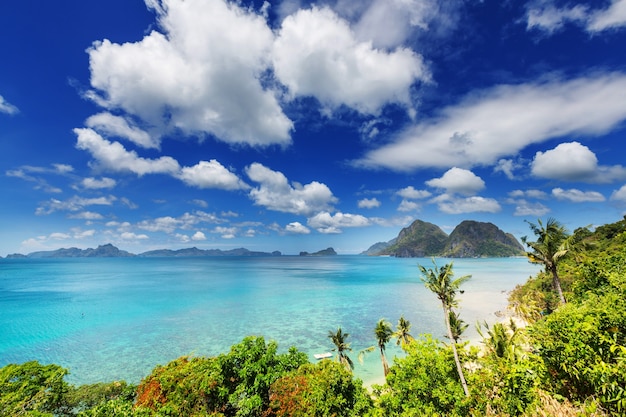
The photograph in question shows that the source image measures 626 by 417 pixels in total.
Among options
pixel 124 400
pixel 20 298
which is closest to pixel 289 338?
pixel 124 400

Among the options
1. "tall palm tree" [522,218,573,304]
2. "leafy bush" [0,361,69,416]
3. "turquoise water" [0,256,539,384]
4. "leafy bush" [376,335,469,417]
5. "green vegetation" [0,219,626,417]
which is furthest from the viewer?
"turquoise water" [0,256,539,384]

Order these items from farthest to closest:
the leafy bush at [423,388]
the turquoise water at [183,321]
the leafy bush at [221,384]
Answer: the turquoise water at [183,321] < the leafy bush at [221,384] < the leafy bush at [423,388]

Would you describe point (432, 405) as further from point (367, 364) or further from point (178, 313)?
point (178, 313)

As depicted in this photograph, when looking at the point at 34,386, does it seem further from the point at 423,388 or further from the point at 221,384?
the point at 423,388

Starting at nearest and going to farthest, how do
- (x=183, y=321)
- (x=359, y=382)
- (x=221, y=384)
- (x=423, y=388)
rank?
(x=423, y=388) < (x=221, y=384) < (x=359, y=382) < (x=183, y=321)

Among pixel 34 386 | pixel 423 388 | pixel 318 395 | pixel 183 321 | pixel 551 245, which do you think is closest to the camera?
pixel 318 395

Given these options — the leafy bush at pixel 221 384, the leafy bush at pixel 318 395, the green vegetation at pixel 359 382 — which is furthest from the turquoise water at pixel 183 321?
the leafy bush at pixel 221 384

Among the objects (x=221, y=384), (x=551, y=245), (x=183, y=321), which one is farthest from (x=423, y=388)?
(x=183, y=321)

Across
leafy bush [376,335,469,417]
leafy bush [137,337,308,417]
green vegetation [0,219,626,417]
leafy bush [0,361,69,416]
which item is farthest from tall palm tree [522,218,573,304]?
leafy bush [0,361,69,416]

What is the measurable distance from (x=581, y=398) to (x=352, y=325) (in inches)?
2069

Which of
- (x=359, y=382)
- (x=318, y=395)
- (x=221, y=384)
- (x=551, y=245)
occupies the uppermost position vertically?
(x=551, y=245)

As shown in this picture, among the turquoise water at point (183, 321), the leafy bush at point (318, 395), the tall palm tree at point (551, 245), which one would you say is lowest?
the turquoise water at point (183, 321)

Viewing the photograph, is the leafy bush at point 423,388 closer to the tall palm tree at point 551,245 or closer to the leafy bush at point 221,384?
the leafy bush at point 221,384

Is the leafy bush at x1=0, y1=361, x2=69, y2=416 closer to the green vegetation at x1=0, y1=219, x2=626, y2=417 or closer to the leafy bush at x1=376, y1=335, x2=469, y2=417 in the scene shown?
the green vegetation at x1=0, y1=219, x2=626, y2=417
